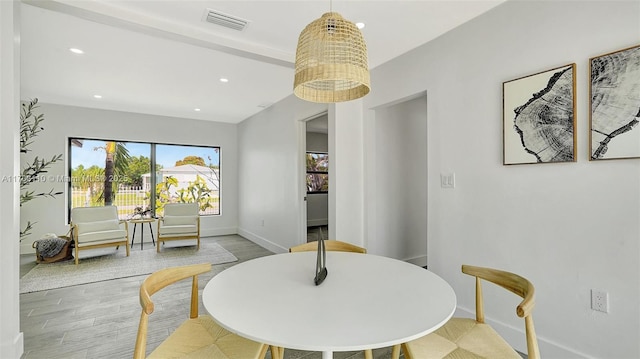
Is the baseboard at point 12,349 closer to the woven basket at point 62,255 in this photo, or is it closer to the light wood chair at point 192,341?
the light wood chair at point 192,341

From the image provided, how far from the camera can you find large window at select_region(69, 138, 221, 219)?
5324 millimetres

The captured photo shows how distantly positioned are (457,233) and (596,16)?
162 cm

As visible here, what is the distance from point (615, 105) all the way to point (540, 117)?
1.18 ft

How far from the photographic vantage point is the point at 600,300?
5.55 feet

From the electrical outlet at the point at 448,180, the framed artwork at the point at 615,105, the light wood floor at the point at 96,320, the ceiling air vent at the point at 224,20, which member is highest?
the ceiling air vent at the point at 224,20

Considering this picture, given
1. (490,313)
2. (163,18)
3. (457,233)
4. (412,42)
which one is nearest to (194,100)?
(163,18)

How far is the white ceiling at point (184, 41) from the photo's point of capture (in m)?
2.22

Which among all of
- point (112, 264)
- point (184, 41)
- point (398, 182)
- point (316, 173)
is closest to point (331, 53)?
point (184, 41)

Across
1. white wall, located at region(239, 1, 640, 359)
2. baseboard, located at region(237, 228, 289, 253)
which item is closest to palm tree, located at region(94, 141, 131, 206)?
baseboard, located at region(237, 228, 289, 253)

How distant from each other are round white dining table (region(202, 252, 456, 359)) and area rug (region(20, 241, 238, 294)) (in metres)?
3.15

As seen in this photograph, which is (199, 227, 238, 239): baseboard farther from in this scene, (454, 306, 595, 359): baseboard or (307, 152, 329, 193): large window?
(454, 306, 595, 359): baseboard

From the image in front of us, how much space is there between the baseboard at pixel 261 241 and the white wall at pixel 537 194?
105 inches

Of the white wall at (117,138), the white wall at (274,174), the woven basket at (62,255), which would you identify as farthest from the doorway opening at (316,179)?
the woven basket at (62,255)

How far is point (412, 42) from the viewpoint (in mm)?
2721
